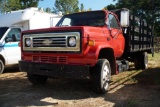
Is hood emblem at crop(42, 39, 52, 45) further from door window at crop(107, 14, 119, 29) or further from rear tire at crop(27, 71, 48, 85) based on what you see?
door window at crop(107, 14, 119, 29)

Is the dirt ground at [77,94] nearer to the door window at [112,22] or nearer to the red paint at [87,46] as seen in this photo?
the red paint at [87,46]

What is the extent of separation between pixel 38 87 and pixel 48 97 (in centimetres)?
117

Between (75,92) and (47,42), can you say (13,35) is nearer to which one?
(47,42)

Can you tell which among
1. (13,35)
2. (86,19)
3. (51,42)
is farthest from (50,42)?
(13,35)

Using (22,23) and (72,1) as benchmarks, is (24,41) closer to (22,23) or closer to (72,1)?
(22,23)

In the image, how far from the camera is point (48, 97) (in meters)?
6.02

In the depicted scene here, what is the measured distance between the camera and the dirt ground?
215 inches

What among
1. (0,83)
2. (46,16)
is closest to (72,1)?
(46,16)

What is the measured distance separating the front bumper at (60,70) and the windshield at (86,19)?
1852mm

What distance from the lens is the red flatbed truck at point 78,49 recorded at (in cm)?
572

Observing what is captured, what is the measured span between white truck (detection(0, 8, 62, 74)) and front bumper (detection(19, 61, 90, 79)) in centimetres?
385

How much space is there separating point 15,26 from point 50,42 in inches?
207

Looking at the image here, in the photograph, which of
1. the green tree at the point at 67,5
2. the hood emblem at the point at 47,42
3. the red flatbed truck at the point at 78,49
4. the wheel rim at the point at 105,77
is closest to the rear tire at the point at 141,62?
the red flatbed truck at the point at 78,49

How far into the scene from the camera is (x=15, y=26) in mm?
10828
